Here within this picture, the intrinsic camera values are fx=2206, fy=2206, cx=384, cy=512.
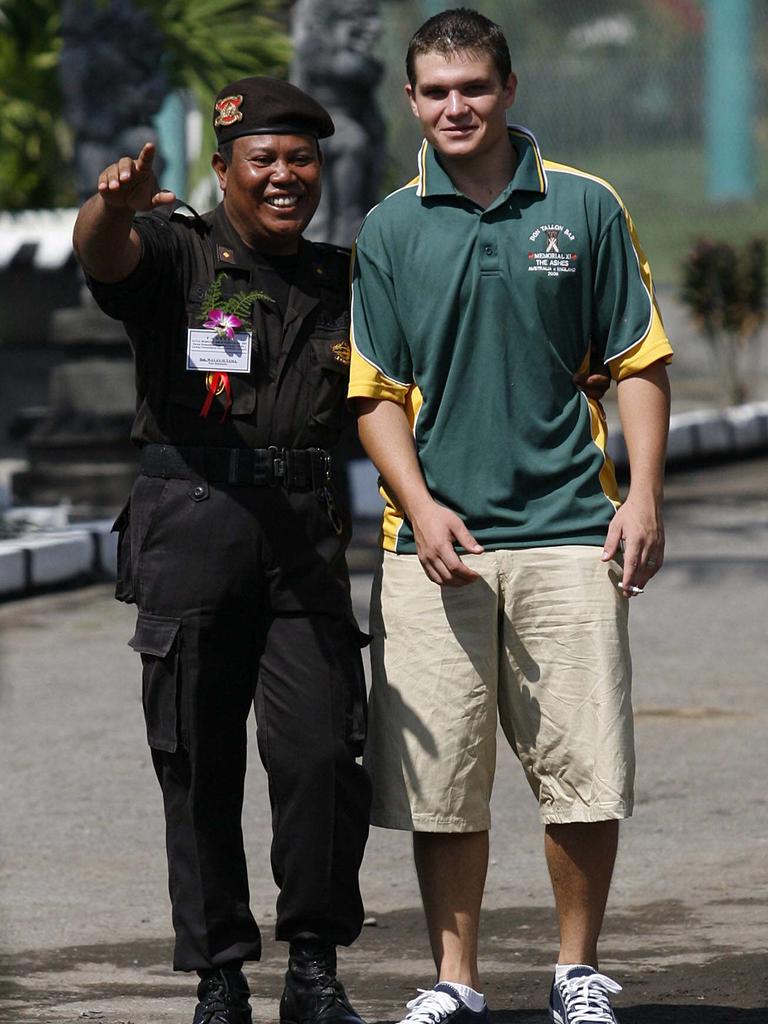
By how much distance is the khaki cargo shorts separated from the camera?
158 inches

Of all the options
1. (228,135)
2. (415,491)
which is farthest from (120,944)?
(228,135)

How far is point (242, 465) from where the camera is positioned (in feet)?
13.3

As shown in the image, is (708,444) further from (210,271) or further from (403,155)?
(403,155)

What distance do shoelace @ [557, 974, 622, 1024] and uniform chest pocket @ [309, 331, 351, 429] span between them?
1.13 metres

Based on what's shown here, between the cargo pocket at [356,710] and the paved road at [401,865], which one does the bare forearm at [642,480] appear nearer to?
the cargo pocket at [356,710]

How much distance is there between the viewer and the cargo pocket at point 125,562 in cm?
416

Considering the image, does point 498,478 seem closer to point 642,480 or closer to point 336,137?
point 642,480

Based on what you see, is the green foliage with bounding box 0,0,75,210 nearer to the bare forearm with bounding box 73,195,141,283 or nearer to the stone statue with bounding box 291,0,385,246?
the stone statue with bounding box 291,0,385,246

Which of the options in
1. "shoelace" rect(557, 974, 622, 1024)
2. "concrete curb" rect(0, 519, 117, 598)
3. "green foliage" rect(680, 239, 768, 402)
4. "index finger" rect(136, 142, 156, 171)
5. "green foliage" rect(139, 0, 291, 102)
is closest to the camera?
"index finger" rect(136, 142, 156, 171)

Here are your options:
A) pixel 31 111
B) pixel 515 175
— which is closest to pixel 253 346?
pixel 515 175

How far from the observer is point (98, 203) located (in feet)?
12.7

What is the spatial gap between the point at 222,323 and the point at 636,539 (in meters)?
0.85

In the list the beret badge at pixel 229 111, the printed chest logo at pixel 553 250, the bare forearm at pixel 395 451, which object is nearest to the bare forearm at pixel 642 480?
the printed chest logo at pixel 553 250

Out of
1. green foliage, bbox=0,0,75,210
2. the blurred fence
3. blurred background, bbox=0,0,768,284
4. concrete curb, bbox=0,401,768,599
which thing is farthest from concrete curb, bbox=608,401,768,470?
the blurred fence
